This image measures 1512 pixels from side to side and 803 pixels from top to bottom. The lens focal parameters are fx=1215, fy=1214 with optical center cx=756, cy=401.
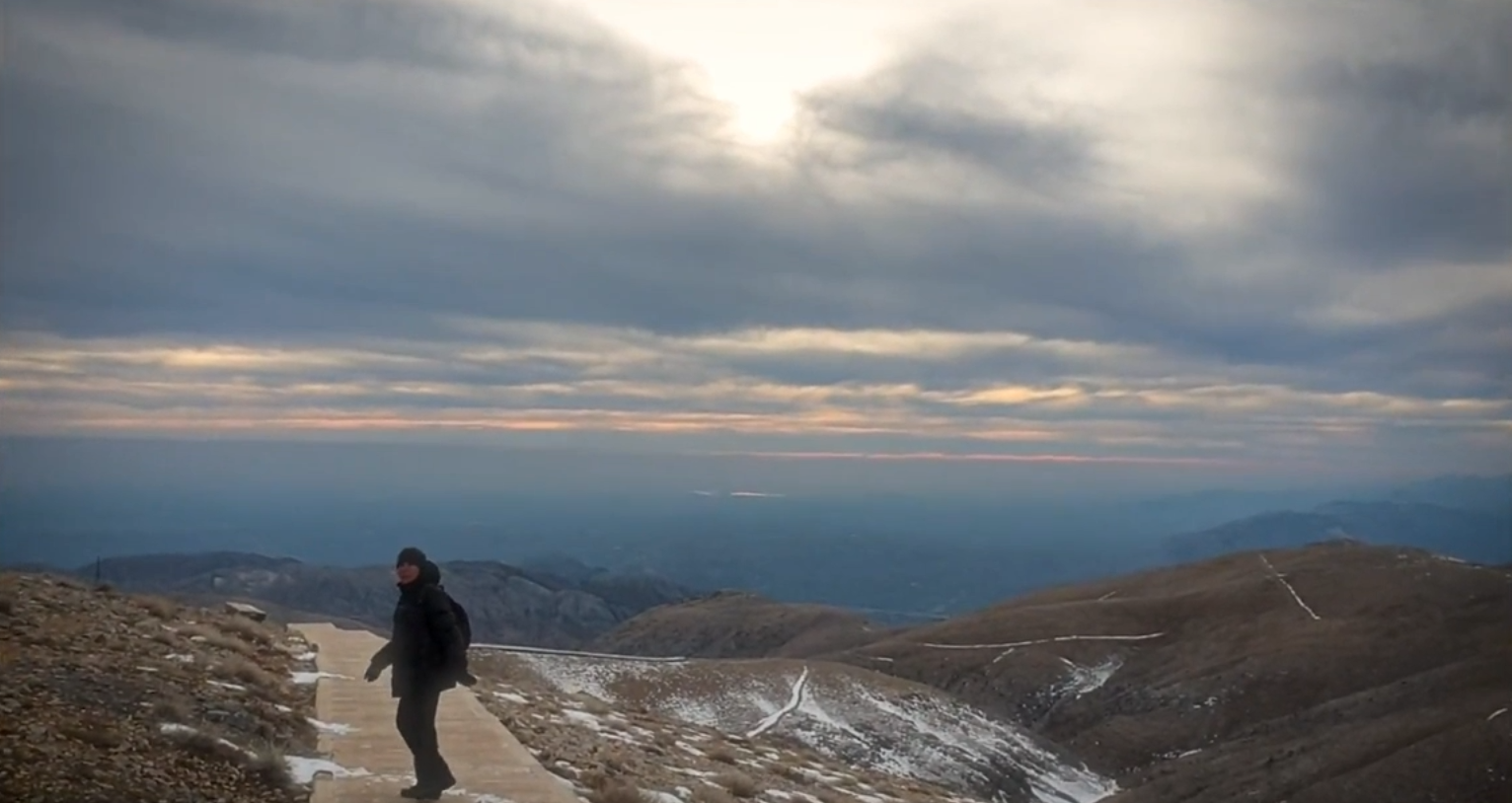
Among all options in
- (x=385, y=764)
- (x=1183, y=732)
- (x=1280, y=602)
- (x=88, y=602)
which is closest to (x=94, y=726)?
(x=385, y=764)

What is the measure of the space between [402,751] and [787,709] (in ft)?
109

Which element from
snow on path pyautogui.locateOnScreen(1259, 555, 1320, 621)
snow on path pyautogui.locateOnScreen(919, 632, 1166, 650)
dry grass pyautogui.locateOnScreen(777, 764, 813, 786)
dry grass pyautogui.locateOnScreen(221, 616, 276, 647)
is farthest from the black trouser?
snow on path pyautogui.locateOnScreen(1259, 555, 1320, 621)

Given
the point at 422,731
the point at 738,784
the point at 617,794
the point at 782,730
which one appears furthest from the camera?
the point at 782,730

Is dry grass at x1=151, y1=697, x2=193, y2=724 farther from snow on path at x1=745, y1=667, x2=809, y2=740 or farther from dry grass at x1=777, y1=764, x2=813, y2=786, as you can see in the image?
snow on path at x1=745, y1=667, x2=809, y2=740

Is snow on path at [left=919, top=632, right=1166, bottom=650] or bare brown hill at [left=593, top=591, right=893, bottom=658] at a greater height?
snow on path at [left=919, top=632, right=1166, bottom=650]

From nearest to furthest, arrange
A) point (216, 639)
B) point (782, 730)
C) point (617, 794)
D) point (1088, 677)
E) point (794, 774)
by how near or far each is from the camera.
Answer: point (617, 794) → point (216, 639) → point (794, 774) → point (782, 730) → point (1088, 677)

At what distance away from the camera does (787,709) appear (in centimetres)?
4575

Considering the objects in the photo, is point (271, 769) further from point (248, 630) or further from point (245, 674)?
point (248, 630)

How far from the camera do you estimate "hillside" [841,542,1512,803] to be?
3662cm

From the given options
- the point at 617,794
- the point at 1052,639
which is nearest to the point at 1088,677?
the point at 1052,639

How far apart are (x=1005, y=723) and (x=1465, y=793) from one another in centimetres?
2445

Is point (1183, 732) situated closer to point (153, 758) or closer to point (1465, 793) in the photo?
point (1465, 793)

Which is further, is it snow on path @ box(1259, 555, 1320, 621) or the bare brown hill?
the bare brown hill

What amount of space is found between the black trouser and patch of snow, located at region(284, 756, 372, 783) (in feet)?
3.94
